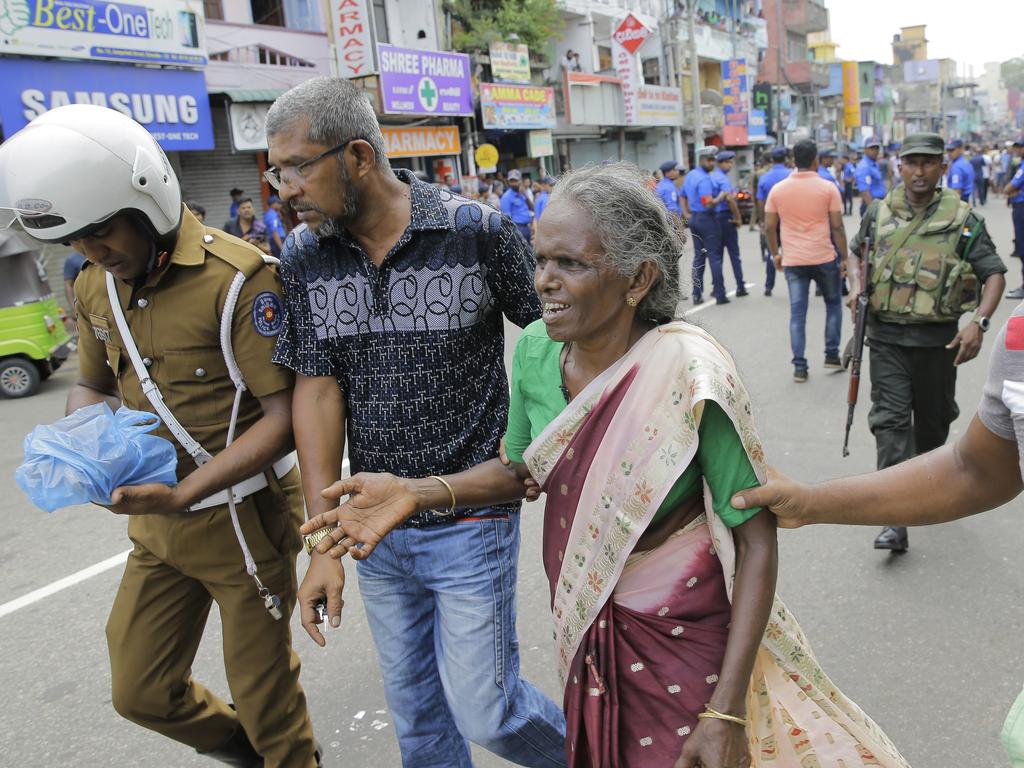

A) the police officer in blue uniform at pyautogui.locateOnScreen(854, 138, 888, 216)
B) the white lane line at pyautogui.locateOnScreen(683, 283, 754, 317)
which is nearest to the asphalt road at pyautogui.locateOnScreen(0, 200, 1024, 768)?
the white lane line at pyautogui.locateOnScreen(683, 283, 754, 317)

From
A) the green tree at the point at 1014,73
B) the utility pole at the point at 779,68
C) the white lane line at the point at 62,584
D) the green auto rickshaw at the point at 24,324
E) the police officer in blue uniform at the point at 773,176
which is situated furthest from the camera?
the green tree at the point at 1014,73

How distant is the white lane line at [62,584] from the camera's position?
4.24 m

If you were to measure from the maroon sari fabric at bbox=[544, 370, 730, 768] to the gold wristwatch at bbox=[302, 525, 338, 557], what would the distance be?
1.69 ft

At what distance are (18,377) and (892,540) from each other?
8.10m

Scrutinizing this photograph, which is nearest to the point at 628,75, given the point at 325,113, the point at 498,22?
the point at 498,22

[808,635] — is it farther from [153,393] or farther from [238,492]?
[153,393]

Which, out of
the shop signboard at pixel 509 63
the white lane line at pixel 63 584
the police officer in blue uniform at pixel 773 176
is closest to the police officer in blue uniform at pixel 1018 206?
the police officer in blue uniform at pixel 773 176

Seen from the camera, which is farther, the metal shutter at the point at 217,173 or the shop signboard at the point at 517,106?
the shop signboard at the point at 517,106

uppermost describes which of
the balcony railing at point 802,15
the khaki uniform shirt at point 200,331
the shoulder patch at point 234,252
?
the balcony railing at point 802,15

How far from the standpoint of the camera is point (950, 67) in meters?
111

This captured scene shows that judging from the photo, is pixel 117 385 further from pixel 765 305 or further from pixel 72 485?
pixel 765 305

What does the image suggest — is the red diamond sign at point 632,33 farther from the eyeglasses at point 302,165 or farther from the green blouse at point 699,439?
the green blouse at point 699,439

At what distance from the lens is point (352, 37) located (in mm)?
17031

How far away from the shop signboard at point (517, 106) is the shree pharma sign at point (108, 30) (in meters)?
8.40
